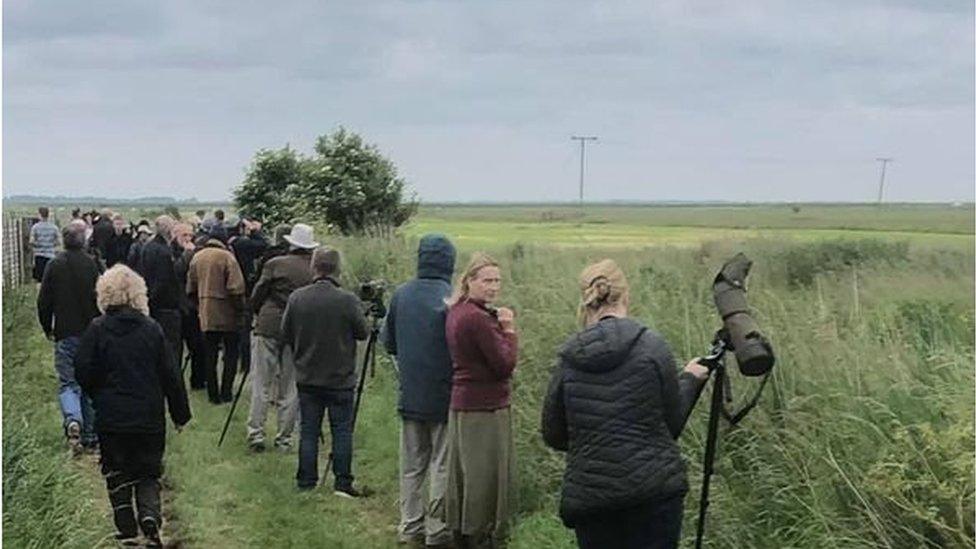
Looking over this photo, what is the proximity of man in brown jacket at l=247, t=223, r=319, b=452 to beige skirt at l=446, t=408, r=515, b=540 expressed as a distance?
328 centimetres

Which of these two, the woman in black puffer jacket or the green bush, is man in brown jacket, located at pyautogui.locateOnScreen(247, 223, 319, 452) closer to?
the woman in black puffer jacket

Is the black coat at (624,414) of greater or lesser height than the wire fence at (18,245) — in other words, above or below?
above

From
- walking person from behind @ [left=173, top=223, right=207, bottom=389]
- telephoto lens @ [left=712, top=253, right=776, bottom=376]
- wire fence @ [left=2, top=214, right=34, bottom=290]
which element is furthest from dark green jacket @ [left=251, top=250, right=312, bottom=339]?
wire fence @ [left=2, top=214, right=34, bottom=290]

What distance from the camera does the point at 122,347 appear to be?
714cm

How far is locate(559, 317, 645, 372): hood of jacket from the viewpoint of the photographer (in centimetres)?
503

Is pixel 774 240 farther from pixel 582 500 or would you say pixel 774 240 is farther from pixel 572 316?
pixel 582 500

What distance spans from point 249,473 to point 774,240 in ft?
70.7

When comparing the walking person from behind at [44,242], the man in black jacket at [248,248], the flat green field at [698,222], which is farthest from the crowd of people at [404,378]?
the flat green field at [698,222]

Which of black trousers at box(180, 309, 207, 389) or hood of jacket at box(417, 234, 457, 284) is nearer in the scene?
hood of jacket at box(417, 234, 457, 284)

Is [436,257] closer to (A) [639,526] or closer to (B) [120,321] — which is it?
(B) [120,321]

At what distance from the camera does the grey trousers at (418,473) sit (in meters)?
7.77

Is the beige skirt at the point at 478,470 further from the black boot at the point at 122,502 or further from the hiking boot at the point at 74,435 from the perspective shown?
the hiking boot at the point at 74,435

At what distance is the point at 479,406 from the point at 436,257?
3.35ft

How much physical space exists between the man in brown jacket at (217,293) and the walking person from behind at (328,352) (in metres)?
3.45
